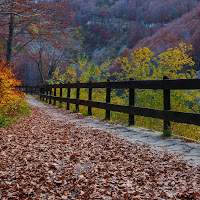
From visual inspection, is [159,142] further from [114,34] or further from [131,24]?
[114,34]

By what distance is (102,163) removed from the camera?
4.39 m

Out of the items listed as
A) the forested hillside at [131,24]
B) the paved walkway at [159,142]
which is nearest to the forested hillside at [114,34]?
the forested hillside at [131,24]

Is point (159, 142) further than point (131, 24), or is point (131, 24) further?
point (131, 24)

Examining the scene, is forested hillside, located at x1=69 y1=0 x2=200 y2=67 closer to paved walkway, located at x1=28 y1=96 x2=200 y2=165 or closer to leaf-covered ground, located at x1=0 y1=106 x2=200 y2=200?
paved walkway, located at x1=28 y1=96 x2=200 y2=165

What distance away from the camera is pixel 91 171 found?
13.2ft

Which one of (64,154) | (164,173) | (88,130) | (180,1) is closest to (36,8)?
(88,130)

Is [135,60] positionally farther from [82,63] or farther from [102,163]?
[102,163]

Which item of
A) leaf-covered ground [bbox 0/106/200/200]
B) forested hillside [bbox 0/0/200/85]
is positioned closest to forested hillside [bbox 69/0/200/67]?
forested hillside [bbox 0/0/200/85]

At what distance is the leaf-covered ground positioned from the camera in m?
3.29

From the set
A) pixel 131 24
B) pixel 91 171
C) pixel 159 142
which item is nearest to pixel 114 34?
pixel 131 24

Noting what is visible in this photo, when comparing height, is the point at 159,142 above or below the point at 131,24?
below

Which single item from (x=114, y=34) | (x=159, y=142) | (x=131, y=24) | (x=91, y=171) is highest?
(x=131, y=24)

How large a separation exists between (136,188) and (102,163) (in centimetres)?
113

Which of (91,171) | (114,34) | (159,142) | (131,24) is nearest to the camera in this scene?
(91,171)
